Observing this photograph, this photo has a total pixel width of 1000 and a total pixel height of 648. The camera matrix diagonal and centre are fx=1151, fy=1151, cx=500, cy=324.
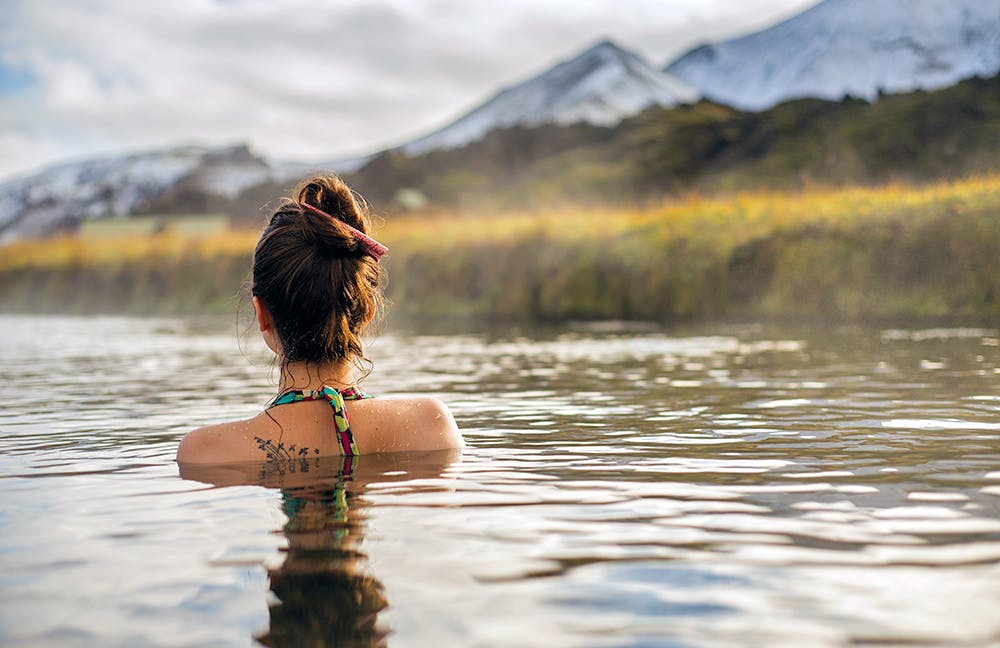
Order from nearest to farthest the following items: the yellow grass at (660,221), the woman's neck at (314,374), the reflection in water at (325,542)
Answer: the reflection in water at (325,542), the woman's neck at (314,374), the yellow grass at (660,221)

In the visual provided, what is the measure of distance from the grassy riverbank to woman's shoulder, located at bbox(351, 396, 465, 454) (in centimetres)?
1305

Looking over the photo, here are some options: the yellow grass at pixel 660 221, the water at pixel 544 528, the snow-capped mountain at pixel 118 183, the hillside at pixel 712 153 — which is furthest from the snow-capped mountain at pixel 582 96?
the water at pixel 544 528

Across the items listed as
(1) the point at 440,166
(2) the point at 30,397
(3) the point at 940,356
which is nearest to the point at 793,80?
(1) the point at 440,166

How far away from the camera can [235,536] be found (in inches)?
138

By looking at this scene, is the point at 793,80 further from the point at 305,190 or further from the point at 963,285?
the point at 305,190

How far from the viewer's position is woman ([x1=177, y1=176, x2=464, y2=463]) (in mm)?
4320

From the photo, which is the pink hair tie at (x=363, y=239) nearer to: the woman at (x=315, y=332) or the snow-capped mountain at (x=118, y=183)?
the woman at (x=315, y=332)

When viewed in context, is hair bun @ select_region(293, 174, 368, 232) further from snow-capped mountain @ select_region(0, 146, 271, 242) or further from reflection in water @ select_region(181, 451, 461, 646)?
snow-capped mountain @ select_region(0, 146, 271, 242)

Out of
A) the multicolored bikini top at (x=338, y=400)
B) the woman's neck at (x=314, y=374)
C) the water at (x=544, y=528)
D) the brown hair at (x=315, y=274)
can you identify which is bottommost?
the water at (x=544, y=528)

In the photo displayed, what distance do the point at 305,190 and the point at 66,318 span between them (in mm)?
19978

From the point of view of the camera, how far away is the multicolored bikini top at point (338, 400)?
4.59m

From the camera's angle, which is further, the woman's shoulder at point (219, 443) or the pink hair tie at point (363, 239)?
the woman's shoulder at point (219, 443)

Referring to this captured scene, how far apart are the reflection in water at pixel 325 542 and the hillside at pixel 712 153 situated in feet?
85.8

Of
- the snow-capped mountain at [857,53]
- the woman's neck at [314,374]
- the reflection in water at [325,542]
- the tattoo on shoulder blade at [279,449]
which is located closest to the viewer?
the reflection in water at [325,542]
